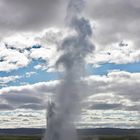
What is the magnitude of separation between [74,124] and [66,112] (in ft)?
8.60

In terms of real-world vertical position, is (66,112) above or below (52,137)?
above

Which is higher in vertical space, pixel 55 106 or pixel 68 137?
pixel 55 106

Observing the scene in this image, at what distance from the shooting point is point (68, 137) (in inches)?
2355

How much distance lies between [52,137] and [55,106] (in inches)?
193

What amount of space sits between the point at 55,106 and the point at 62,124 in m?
3.09

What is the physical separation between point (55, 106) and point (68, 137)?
5.41 meters

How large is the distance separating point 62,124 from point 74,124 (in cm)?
236

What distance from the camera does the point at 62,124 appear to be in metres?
58.9

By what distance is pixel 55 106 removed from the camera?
59656mm

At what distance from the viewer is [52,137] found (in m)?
58.6

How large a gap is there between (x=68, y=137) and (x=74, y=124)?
2.29 metres

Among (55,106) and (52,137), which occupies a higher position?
(55,106)

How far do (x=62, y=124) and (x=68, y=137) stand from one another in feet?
8.45

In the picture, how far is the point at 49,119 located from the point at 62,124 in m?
2.57
